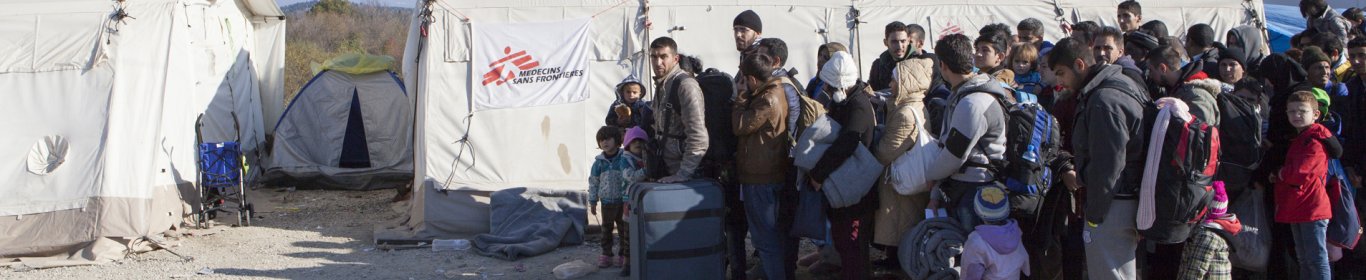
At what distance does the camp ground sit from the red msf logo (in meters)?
0.01

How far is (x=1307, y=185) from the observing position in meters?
5.15

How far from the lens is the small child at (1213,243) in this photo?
474 centimetres

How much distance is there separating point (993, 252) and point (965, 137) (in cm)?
52

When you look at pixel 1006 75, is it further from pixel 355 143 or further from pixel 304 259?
pixel 355 143

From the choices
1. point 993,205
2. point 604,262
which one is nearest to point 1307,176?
point 993,205

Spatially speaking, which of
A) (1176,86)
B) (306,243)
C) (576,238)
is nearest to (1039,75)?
(1176,86)

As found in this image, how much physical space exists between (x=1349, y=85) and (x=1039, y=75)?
5.24 feet

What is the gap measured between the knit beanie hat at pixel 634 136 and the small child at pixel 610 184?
10cm

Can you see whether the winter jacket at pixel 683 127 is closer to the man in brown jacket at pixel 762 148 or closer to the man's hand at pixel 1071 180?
the man in brown jacket at pixel 762 148

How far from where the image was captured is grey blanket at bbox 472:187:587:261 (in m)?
8.00

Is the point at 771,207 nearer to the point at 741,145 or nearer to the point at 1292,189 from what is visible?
the point at 741,145

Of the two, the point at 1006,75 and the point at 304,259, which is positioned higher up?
the point at 1006,75

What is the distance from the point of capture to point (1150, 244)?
16.5 feet

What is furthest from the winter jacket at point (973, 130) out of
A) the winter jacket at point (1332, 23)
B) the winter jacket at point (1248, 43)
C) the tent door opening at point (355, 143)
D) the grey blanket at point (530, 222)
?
the tent door opening at point (355, 143)
